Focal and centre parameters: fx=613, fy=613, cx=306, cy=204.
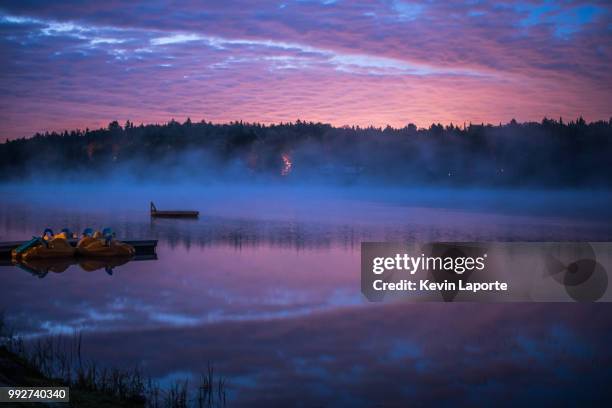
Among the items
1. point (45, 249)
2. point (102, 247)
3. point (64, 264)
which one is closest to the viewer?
point (64, 264)

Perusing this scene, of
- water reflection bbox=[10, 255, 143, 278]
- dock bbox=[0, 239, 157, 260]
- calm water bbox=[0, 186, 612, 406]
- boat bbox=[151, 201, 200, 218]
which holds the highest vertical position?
boat bbox=[151, 201, 200, 218]

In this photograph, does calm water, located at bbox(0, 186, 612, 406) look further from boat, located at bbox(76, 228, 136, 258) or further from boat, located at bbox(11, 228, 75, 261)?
boat, located at bbox(11, 228, 75, 261)

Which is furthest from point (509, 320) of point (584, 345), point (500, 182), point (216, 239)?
point (500, 182)

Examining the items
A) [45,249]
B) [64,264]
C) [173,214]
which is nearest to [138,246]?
[45,249]

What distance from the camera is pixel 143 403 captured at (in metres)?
8.22

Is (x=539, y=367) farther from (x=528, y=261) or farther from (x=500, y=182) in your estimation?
(x=500, y=182)

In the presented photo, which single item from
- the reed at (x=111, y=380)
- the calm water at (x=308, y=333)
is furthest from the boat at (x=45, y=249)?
the reed at (x=111, y=380)

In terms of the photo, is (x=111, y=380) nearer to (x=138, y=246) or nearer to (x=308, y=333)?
(x=308, y=333)

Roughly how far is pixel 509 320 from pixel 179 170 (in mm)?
191527

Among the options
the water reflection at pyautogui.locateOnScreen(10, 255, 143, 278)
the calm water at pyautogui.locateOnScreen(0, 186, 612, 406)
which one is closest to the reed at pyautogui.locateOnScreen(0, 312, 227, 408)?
the calm water at pyautogui.locateOnScreen(0, 186, 612, 406)

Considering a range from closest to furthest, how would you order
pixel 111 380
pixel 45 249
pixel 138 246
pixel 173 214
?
pixel 111 380 → pixel 45 249 → pixel 138 246 → pixel 173 214

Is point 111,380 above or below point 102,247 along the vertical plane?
below

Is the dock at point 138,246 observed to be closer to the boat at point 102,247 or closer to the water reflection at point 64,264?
the boat at point 102,247

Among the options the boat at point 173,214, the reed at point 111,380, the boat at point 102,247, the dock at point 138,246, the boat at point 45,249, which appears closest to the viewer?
the reed at point 111,380
